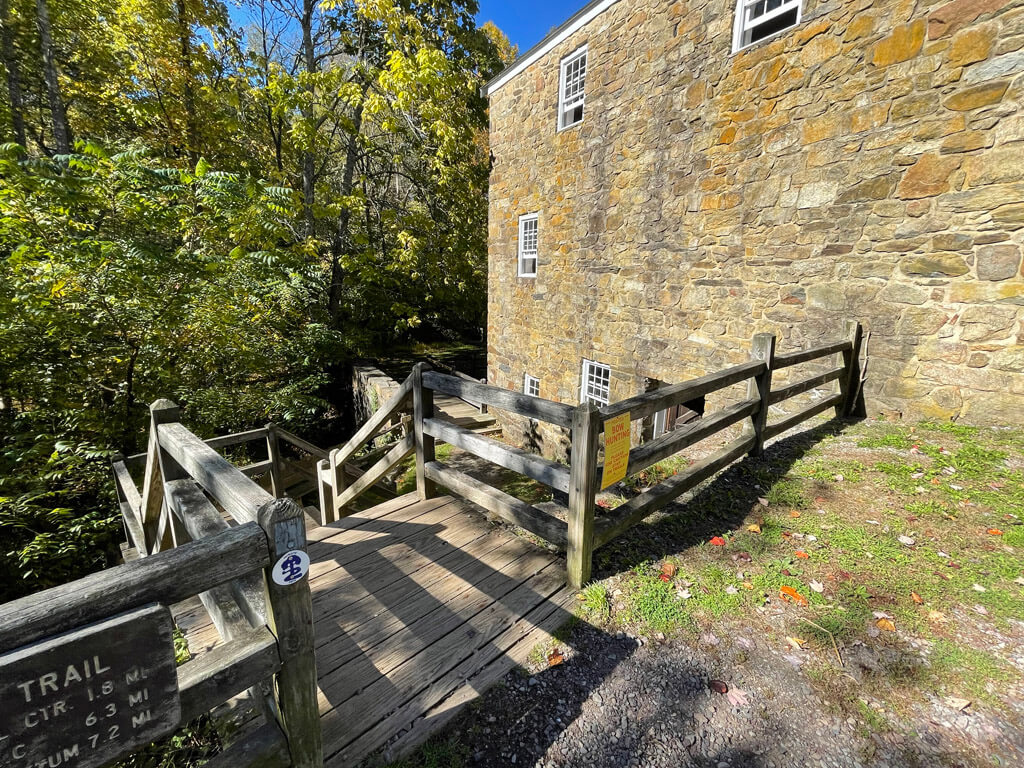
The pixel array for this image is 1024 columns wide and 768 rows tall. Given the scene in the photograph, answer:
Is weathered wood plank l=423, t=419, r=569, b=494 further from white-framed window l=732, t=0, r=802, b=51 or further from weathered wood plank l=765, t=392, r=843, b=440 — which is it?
white-framed window l=732, t=0, r=802, b=51

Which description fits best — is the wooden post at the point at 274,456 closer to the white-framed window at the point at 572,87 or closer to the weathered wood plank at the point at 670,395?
the weathered wood plank at the point at 670,395

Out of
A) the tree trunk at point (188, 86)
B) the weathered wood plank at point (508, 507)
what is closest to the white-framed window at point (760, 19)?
the weathered wood plank at point (508, 507)

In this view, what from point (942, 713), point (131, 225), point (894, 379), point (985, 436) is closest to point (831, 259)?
point (894, 379)

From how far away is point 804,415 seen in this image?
505 cm

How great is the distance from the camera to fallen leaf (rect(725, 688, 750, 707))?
2.06 m

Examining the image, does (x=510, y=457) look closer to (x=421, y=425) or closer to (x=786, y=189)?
(x=421, y=425)

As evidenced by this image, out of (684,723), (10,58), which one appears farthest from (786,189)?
(10,58)

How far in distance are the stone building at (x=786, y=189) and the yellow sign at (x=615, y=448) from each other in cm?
408

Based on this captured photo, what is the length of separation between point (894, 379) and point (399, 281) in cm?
1228

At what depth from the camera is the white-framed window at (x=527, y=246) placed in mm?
10031

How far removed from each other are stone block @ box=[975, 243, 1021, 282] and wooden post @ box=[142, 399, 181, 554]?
270 inches

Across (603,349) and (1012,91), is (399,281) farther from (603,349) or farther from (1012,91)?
(1012,91)

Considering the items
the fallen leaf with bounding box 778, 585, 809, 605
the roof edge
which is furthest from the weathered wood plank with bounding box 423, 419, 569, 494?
the roof edge

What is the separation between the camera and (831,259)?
517 cm
